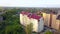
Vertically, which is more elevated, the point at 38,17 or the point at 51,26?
the point at 38,17

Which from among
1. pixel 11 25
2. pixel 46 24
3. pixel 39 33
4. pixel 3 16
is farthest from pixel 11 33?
pixel 46 24

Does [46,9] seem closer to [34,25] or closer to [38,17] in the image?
[38,17]

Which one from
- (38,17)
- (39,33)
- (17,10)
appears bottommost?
(39,33)

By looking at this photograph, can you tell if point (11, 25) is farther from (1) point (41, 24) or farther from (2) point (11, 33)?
(1) point (41, 24)

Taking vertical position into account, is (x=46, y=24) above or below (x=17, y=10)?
below
